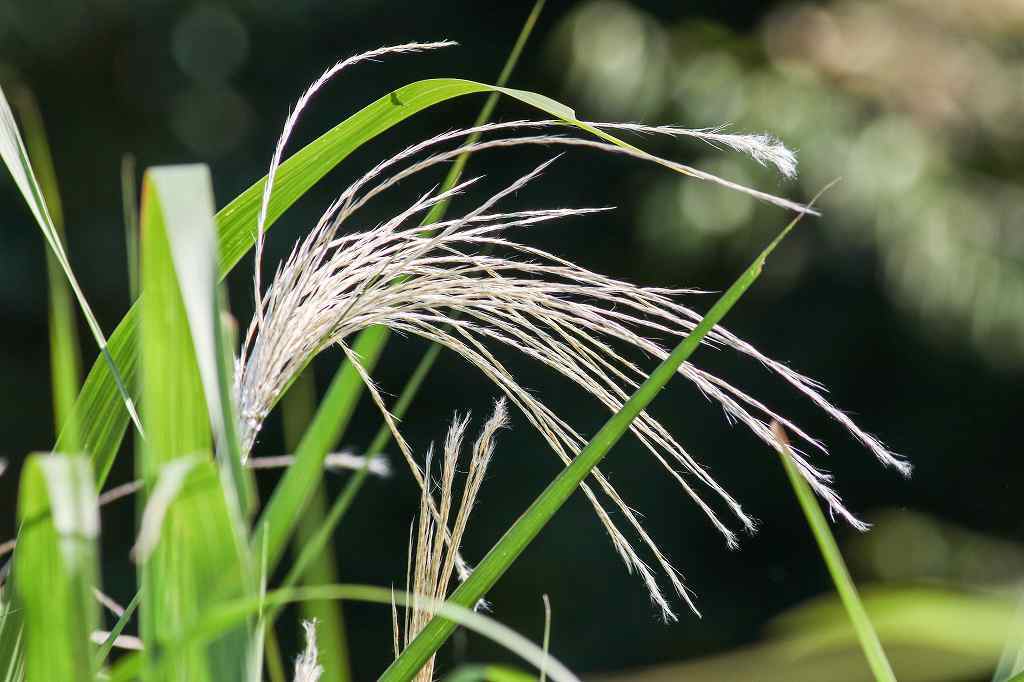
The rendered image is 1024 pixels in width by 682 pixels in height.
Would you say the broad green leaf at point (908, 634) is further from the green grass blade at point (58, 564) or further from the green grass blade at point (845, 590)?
the green grass blade at point (58, 564)

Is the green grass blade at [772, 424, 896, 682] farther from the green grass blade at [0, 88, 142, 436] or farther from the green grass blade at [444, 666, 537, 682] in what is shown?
the green grass blade at [0, 88, 142, 436]

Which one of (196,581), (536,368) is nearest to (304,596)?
(196,581)

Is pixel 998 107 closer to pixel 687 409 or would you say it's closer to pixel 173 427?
pixel 687 409

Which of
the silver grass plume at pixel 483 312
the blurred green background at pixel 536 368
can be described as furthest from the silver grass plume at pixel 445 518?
the blurred green background at pixel 536 368

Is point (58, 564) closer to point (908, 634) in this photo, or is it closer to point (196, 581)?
point (196, 581)

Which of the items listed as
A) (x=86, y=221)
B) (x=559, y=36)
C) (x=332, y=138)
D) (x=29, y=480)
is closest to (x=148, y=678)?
(x=29, y=480)

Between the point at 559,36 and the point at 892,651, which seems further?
the point at 559,36

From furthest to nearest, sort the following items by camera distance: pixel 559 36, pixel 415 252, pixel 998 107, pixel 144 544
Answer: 1. pixel 559 36
2. pixel 998 107
3. pixel 415 252
4. pixel 144 544

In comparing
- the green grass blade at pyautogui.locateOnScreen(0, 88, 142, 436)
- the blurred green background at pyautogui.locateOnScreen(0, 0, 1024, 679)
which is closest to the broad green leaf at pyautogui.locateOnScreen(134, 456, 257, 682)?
the green grass blade at pyautogui.locateOnScreen(0, 88, 142, 436)
